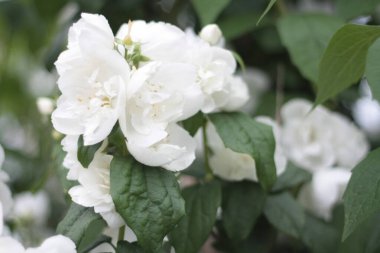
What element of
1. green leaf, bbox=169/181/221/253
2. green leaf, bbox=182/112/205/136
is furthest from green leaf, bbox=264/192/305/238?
green leaf, bbox=182/112/205/136

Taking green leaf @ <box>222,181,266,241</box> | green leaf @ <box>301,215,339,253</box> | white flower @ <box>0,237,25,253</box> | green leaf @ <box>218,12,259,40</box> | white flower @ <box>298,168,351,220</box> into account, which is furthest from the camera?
green leaf @ <box>218,12,259,40</box>

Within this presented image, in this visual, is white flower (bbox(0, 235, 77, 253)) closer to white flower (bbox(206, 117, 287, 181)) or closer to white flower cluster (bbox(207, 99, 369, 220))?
white flower (bbox(206, 117, 287, 181))

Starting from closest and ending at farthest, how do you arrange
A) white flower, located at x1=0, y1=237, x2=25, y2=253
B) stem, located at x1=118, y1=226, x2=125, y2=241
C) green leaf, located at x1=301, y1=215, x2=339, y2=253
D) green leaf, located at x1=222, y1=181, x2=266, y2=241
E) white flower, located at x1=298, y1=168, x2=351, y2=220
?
white flower, located at x1=0, y1=237, x2=25, y2=253 → stem, located at x1=118, y1=226, x2=125, y2=241 → green leaf, located at x1=222, y1=181, x2=266, y2=241 → green leaf, located at x1=301, y1=215, x2=339, y2=253 → white flower, located at x1=298, y1=168, x2=351, y2=220

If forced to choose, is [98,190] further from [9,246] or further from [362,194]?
[362,194]

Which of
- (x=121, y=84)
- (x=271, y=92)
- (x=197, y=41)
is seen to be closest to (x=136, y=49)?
(x=121, y=84)

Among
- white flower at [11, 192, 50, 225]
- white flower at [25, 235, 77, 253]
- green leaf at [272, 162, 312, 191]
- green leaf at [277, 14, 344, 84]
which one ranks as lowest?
white flower at [11, 192, 50, 225]

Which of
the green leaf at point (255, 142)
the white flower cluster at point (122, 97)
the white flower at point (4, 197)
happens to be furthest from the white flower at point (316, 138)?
the white flower at point (4, 197)

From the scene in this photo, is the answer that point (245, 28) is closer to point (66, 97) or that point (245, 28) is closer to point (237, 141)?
point (237, 141)
